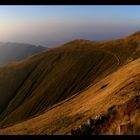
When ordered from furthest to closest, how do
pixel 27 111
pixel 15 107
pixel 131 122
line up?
1. pixel 15 107
2. pixel 27 111
3. pixel 131 122

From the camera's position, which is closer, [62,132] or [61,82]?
[62,132]

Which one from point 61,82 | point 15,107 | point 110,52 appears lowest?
point 15,107

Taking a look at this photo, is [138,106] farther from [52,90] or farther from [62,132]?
[52,90]

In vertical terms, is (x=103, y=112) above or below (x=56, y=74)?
below

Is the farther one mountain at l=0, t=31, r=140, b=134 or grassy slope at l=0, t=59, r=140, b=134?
mountain at l=0, t=31, r=140, b=134

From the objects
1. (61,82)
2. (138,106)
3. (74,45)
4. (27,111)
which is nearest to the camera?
(138,106)

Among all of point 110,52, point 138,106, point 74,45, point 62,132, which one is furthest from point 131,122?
point 74,45

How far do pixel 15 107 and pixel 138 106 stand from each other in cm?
11488

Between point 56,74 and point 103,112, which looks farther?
point 56,74

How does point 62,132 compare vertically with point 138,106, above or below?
below

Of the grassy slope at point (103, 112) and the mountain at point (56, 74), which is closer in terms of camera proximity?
the grassy slope at point (103, 112)
